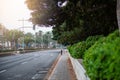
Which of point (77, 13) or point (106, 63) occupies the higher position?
point (77, 13)

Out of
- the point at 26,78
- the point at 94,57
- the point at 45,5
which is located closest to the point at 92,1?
the point at 45,5

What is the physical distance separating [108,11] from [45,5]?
3550 mm

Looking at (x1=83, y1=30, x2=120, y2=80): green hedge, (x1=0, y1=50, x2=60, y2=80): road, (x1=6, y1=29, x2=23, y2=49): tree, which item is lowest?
(x1=0, y1=50, x2=60, y2=80): road

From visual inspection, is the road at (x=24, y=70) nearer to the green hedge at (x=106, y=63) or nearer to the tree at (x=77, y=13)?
the tree at (x=77, y=13)

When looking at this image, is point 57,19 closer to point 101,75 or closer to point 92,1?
point 92,1

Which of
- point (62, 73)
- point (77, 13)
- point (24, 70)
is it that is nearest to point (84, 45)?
point (77, 13)

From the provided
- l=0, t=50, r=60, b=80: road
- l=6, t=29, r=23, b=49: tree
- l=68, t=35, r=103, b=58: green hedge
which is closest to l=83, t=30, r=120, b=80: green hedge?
l=68, t=35, r=103, b=58: green hedge

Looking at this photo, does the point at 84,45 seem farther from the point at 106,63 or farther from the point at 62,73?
the point at 106,63

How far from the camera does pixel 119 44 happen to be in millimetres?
5812

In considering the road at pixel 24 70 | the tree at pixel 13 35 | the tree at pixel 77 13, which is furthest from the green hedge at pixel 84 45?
the tree at pixel 13 35

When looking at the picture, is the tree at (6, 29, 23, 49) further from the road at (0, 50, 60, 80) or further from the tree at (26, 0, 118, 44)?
the tree at (26, 0, 118, 44)

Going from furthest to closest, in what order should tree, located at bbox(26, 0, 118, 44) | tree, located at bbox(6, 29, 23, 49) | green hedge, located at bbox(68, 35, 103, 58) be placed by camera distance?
tree, located at bbox(6, 29, 23, 49) < green hedge, located at bbox(68, 35, 103, 58) < tree, located at bbox(26, 0, 118, 44)

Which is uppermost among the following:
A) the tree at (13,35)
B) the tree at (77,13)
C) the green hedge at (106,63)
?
the tree at (13,35)

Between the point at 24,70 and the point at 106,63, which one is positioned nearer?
the point at 106,63
